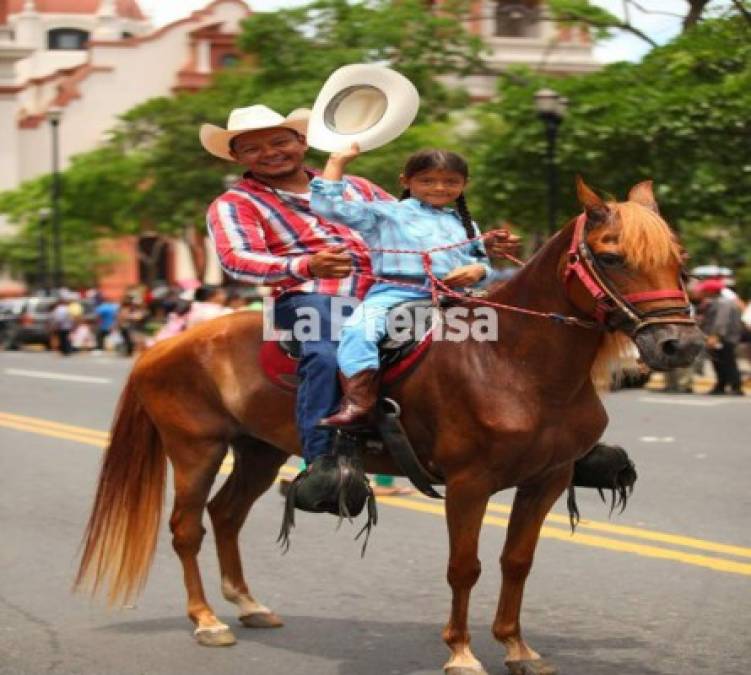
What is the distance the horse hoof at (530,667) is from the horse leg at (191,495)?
1.56m

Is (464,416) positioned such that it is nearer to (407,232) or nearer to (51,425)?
(407,232)

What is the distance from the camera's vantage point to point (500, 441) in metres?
6.12

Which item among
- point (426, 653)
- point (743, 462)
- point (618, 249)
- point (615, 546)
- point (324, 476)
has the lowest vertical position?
point (743, 462)

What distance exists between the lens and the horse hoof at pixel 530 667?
20.5ft

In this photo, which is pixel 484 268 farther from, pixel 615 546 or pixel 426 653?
pixel 615 546

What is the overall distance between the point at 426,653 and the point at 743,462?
24.1ft

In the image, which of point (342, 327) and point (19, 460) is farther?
point (19, 460)

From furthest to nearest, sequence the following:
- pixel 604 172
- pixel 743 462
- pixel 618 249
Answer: pixel 604 172 < pixel 743 462 < pixel 618 249

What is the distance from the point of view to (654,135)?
1102 inches

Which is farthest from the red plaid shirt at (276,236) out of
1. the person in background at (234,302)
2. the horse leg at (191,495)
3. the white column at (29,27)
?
the white column at (29,27)

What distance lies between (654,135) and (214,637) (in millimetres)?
22292

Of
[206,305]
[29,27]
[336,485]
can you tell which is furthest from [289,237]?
[29,27]

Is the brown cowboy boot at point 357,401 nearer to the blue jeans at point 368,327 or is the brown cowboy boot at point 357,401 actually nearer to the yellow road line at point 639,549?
the blue jeans at point 368,327

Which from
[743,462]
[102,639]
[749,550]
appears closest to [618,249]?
[102,639]
